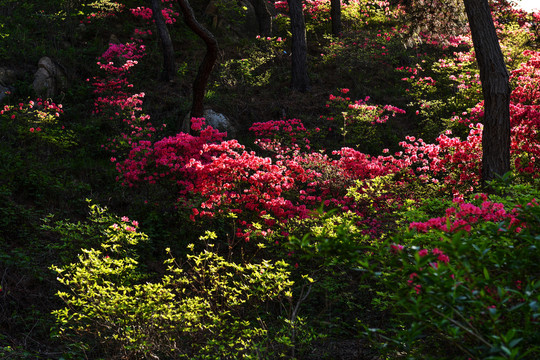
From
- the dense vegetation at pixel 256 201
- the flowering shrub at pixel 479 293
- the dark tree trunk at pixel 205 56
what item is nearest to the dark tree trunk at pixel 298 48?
the dense vegetation at pixel 256 201

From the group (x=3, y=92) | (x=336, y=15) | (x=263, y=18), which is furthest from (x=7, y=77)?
(x=336, y=15)

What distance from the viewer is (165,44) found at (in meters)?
11.9

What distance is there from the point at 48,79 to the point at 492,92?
10.3m

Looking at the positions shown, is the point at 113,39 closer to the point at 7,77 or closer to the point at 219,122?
the point at 7,77

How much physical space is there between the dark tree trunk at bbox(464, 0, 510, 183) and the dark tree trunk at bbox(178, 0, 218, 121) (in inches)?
191

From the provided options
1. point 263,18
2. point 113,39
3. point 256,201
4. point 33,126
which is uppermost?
point 263,18

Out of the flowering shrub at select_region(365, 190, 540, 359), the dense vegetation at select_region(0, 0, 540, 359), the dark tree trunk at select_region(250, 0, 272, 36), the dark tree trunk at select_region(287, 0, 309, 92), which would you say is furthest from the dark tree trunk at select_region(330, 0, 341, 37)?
the flowering shrub at select_region(365, 190, 540, 359)

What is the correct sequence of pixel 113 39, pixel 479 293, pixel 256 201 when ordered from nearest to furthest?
pixel 479 293
pixel 256 201
pixel 113 39

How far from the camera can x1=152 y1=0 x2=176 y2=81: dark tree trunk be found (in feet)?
38.7

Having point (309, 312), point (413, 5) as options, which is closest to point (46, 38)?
point (413, 5)

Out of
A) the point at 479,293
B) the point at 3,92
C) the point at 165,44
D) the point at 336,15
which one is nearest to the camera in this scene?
the point at 479,293

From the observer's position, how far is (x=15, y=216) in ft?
19.4

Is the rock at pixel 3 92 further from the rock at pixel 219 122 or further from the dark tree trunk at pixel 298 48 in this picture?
the dark tree trunk at pixel 298 48

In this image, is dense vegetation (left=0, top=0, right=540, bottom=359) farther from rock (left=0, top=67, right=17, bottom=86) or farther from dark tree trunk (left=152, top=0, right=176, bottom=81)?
dark tree trunk (left=152, top=0, right=176, bottom=81)
